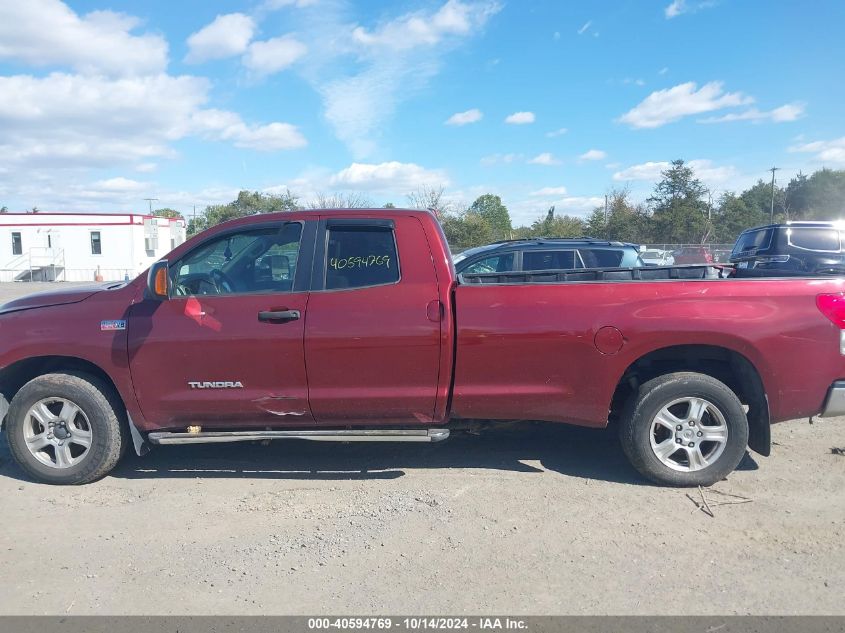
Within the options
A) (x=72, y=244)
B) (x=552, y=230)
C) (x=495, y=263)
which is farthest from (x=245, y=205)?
(x=495, y=263)

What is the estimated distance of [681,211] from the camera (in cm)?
3438

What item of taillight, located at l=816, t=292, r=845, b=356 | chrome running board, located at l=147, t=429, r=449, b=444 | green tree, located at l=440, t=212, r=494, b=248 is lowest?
chrome running board, located at l=147, t=429, r=449, b=444

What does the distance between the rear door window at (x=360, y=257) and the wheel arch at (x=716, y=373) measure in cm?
183

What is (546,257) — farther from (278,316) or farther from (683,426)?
(278,316)

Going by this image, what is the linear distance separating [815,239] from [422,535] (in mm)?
10067

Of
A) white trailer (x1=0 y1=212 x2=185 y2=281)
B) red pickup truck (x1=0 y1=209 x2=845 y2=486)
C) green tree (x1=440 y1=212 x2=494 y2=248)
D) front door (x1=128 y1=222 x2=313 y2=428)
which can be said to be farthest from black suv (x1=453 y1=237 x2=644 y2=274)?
white trailer (x1=0 y1=212 x2=185 y2=281)

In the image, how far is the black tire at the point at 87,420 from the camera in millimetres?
4676

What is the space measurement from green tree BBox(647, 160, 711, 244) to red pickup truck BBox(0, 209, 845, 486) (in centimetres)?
3215

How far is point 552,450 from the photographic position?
5484 mm

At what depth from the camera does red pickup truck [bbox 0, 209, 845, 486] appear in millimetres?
4453

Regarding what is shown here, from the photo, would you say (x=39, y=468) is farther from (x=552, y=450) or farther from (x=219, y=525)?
(x=552, y=450)

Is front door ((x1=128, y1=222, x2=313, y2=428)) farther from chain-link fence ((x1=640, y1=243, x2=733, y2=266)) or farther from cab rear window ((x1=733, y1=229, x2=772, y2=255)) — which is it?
chain-link fence ((x1=640, y1=243, x2=733, y2=266))

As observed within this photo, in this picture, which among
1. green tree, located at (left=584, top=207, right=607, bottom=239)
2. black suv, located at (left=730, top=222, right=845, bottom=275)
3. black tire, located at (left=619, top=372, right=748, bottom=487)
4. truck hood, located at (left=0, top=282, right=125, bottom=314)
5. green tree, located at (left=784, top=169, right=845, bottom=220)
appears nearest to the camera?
black tire, located at (left=619, top=372, right=748, bottom=487)

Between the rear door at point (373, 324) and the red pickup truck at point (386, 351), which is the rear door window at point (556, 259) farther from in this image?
the rear door at point (373, 324)
